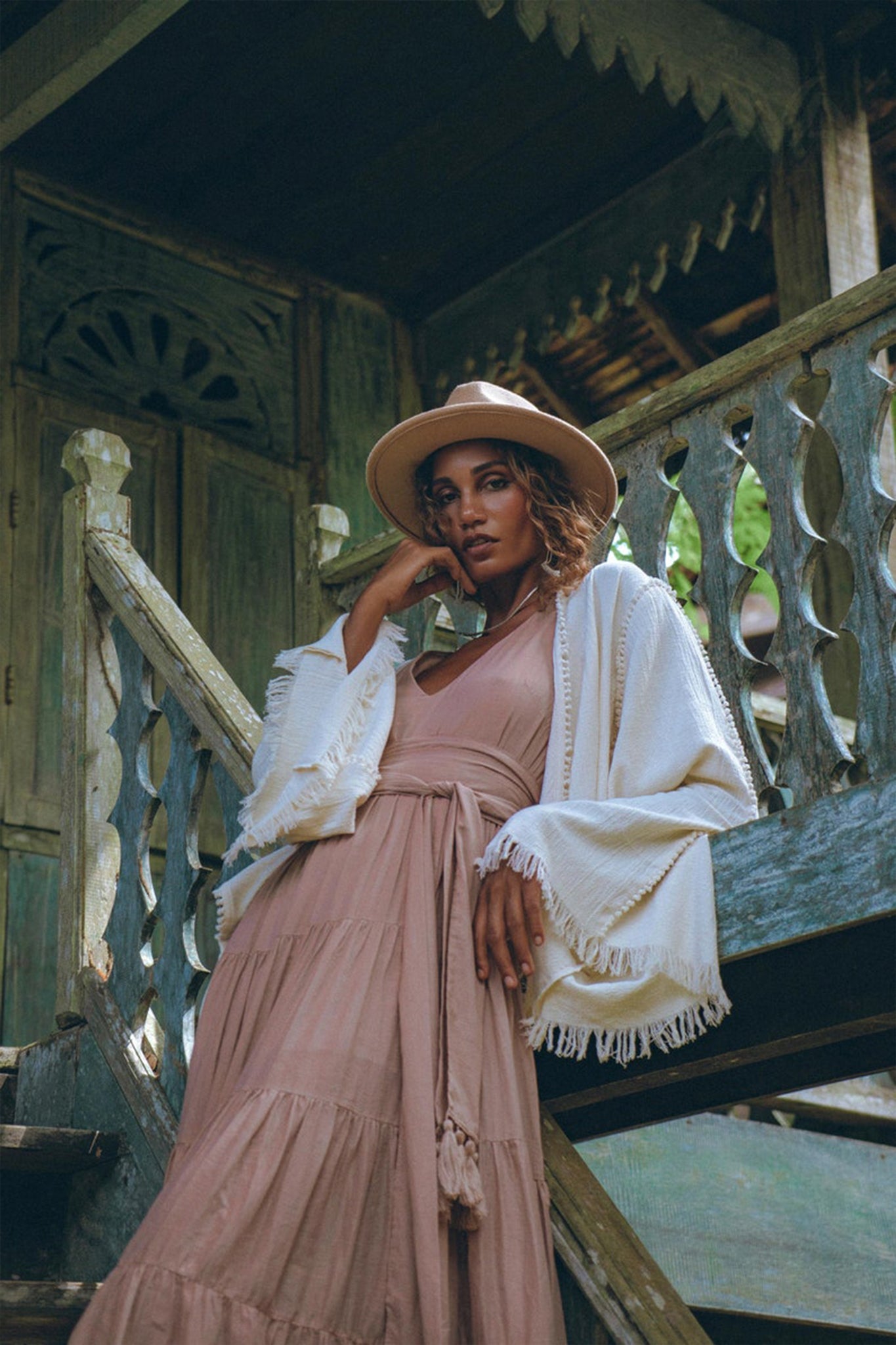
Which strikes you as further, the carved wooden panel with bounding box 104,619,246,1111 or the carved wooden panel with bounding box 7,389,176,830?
the carved wooden panel with bounding box 7,389,176,830

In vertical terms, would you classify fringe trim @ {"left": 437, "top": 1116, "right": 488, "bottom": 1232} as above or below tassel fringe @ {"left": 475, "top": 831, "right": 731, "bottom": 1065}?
below

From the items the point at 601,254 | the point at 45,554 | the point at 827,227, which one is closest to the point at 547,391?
the point at 601,254

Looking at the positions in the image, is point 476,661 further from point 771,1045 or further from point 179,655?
point 179,655

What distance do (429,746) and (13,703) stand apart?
3.53m

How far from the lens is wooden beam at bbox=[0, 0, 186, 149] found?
17.5 feet

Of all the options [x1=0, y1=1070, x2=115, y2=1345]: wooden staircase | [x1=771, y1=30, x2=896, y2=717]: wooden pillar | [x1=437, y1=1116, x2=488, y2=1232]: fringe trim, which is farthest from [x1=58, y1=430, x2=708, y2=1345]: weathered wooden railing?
[x1=771, y1=30, x2=896, y2=717]: wooden pillar

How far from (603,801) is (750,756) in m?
0.56

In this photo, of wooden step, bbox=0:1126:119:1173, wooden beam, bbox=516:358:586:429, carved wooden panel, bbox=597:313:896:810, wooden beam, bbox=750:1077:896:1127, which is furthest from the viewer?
wooden beam, bbox=516:358:586:429

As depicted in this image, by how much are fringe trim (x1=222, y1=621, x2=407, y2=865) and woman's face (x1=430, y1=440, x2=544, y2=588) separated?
0.71 feet

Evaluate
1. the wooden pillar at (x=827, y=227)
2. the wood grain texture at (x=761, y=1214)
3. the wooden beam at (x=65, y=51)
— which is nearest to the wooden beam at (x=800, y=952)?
the wood grain texture at (x=761, y=1214)

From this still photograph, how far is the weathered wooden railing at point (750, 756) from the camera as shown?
3.07 m

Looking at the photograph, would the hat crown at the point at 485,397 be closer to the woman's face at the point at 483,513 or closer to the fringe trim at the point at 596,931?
the woman's face at the point at 483,513

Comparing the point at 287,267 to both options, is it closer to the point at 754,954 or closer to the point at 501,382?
the point at 501,382

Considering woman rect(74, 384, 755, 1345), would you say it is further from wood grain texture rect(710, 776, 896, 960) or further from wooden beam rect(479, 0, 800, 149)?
wooden beam rect(479, 0, 800, 149)
